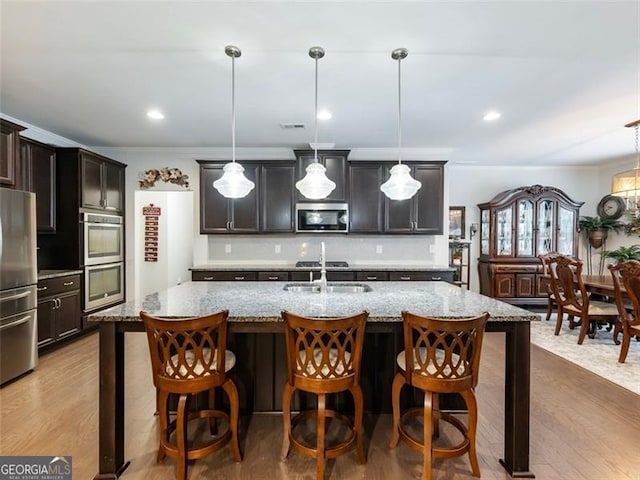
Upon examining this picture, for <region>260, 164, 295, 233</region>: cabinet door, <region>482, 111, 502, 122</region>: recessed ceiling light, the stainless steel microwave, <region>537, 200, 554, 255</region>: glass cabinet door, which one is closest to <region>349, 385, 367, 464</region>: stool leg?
the stainless steel microwave

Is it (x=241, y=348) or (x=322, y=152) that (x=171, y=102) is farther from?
(x=241, y=348)

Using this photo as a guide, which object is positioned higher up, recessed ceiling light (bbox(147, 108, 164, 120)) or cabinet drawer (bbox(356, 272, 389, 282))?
recessed ceiling light (bbox(147, 108, 164, 120))

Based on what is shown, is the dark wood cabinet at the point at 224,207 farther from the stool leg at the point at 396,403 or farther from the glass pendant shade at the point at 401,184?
the stool leg at the point at 396,403

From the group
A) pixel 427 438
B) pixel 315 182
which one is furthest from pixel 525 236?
pixel 427 438

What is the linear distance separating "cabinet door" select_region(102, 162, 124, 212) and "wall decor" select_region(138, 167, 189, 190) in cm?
26

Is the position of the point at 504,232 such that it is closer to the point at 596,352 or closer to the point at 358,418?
the point at 596,352

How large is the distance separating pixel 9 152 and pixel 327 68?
3.04 metres

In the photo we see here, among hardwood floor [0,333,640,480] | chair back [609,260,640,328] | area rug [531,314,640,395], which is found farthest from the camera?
chair back [609,260,640,328]

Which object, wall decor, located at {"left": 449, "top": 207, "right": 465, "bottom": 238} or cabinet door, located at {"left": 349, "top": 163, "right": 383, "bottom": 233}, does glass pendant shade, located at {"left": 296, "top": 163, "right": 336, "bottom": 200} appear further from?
wall decor, located at {"left": 449, "top": 207, "right": 465, "bottom": 238}

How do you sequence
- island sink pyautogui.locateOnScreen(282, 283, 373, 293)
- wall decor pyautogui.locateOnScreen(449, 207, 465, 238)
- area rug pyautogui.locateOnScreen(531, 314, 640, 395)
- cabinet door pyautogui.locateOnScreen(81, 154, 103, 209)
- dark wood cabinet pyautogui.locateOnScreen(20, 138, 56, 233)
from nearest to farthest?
island sink pyautogui.locateOnScreen(282, 283, 373, 293)
area rug pyautogui.locateOnScreen(531, 314, 640, 395)
dark wood cabinet pyautogui.locateOnScreen(20, 138, 56, 233)
cabinet door pyautogui.locateOnScreen(81, 154, 103, 209)
wall decor pyautogui.locateOnScreen(449, 207, 465, 238)

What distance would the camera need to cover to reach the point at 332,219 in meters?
4.60

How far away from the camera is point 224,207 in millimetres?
4590

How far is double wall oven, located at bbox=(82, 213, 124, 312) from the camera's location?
4.07 m

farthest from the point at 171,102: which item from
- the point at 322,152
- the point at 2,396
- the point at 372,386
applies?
the point at 372,386
